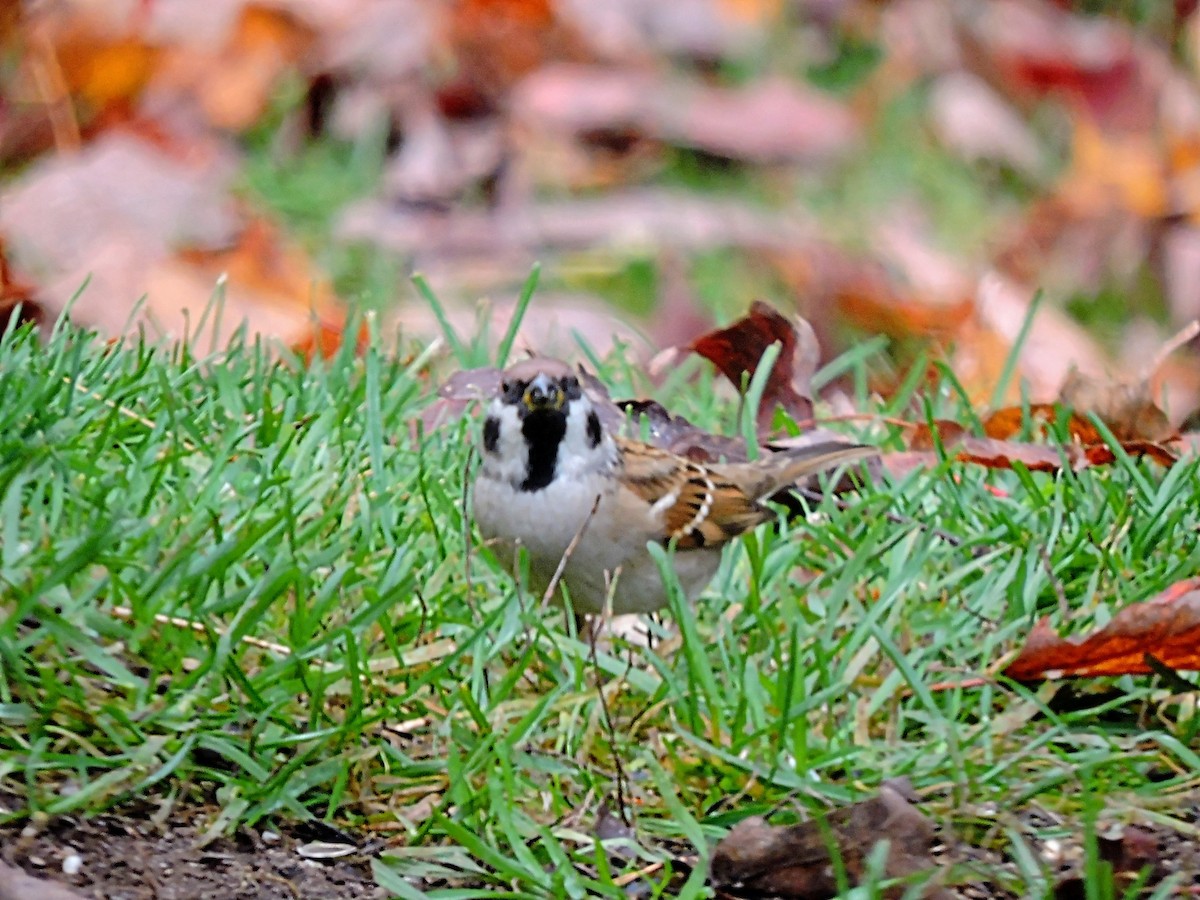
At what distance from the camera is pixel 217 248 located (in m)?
5.84

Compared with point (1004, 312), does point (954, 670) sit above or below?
below

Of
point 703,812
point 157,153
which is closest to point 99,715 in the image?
point 703,812

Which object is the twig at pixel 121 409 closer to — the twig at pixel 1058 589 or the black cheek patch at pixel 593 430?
the black cheek patch at pixel 593 430

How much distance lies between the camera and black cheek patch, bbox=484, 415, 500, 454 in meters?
3.36

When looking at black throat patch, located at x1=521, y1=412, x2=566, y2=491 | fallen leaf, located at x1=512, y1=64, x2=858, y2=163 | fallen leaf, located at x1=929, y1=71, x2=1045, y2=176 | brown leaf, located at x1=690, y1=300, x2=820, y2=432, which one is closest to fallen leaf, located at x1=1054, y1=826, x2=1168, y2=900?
black throat patch, located at x1=521, y1=412, x2=566, y2=491

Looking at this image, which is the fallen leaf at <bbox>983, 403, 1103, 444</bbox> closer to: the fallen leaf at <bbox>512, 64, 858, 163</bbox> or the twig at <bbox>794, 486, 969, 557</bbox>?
the twig at <bbox>794, 486, 969, 557</bbox>

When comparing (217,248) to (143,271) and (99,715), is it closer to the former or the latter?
(143,271)

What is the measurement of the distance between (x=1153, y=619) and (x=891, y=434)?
1.39 m

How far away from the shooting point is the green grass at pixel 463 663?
268 cm

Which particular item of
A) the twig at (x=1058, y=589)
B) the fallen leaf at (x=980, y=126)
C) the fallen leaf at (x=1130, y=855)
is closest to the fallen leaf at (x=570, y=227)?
the fallen leaf at (x=980, y=126)

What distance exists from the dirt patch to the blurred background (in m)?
2.62

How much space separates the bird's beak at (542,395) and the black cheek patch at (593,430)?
10 centimetres

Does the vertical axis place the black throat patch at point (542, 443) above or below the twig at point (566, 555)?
above


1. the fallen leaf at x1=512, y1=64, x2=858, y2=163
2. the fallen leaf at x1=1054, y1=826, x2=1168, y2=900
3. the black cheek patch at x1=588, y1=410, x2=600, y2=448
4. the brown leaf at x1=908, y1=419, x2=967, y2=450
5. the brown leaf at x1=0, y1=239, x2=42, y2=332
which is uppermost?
the fallen leaf at x1=512, y1=64, x2=858, y2=163
